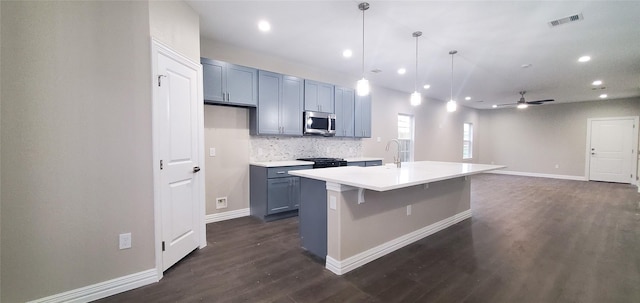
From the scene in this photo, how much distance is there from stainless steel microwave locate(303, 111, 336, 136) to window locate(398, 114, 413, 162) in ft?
9.73

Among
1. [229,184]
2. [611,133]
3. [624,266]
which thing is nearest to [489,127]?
[611,133]

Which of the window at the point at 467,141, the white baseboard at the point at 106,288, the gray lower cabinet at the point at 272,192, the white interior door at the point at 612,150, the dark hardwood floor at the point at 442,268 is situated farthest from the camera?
the window at the point at 467,141

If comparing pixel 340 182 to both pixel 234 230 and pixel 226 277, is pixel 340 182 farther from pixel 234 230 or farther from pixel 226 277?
pixel 234 230

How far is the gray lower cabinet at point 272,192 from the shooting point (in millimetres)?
3729

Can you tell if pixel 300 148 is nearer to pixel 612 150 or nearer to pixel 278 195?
pixel 278 195

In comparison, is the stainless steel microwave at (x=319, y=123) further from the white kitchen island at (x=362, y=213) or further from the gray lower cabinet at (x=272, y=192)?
the white kitchen island at (x=362, y=213)

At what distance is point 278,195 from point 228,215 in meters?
0.85

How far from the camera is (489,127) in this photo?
33.0 feet

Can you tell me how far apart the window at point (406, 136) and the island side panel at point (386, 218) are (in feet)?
10.8

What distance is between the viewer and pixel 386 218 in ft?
9.01

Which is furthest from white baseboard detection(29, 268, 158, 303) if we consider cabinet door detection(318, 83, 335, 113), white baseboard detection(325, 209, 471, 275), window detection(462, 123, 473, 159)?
window detection(462, 123, 473, 159)

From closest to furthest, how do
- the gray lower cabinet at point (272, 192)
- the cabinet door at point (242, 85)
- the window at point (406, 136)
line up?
the cabinet door at point (242, 85)
the gray lower cabinet at point (272, 192)
the window at point (406, 136)

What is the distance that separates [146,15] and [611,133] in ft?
38.0

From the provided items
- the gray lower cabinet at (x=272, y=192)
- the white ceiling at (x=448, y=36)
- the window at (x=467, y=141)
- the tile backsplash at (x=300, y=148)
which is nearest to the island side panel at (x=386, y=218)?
the gray lower cabinet at (x=272, y=192)
